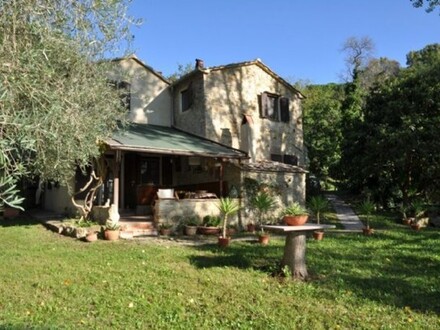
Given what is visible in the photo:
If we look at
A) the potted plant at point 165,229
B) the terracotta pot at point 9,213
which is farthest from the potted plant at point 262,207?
the terracotta pot at point 9,213

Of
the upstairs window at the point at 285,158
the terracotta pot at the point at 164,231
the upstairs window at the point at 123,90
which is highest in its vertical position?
the upstairs window at the point at 123,90

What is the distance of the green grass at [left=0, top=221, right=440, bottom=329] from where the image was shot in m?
6.28

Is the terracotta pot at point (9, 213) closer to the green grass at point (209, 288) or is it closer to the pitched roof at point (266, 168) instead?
the green grass at point (209, 288)

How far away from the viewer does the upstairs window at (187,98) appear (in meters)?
21.3

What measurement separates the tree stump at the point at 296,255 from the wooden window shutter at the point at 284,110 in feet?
49.1

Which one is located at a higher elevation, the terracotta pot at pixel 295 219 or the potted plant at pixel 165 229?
the terracotta pot at pixel 295 219

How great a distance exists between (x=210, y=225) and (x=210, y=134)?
6.17 meters

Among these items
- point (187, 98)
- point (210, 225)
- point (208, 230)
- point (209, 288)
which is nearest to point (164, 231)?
point (208, 230)

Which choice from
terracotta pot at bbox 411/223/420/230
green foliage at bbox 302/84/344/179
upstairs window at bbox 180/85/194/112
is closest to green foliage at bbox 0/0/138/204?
upstairs window at bbox 180/85/194/112

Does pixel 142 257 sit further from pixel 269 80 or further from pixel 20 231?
pixel 269 80

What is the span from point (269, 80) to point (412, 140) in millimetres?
7658

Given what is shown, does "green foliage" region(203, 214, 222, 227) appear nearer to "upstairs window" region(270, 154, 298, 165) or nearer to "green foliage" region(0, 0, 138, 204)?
"green foliage" region(0, 0, 138, 204)

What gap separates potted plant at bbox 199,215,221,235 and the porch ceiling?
238cm

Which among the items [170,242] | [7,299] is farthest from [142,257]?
[7,299]
